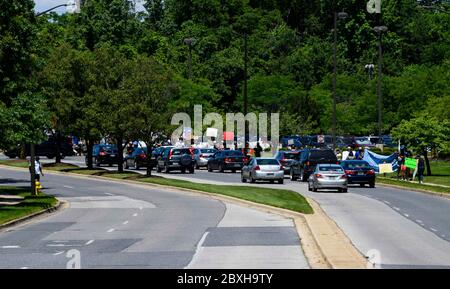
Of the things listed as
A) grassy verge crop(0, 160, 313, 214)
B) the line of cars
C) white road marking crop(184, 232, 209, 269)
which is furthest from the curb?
the line of cars

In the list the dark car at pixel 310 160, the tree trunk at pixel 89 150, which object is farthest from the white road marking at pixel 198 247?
the tree trunk at pixel 89 150

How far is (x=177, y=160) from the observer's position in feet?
226

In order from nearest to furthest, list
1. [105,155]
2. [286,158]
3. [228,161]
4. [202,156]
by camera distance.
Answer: [286,158] → [228,161] → [105,155] → [202,156]

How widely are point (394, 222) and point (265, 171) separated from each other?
24.8m

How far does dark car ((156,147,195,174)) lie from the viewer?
226ft

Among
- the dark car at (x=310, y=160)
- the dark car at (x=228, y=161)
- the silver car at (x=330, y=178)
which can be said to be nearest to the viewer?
the silver car at (x=330, y=178)

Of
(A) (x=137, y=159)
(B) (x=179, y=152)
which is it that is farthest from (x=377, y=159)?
(A) (x=137, y=159)

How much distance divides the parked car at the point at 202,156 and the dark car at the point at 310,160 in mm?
16963

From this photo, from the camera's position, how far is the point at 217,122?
100688mm

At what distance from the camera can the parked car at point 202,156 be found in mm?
76562

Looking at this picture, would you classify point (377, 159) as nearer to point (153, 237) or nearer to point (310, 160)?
point (310, 160)

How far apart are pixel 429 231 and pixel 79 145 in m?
76.0

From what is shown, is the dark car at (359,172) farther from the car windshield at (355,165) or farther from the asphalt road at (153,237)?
the asphalt road at (153,237)

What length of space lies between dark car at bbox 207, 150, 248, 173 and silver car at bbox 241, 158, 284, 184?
13.1m
